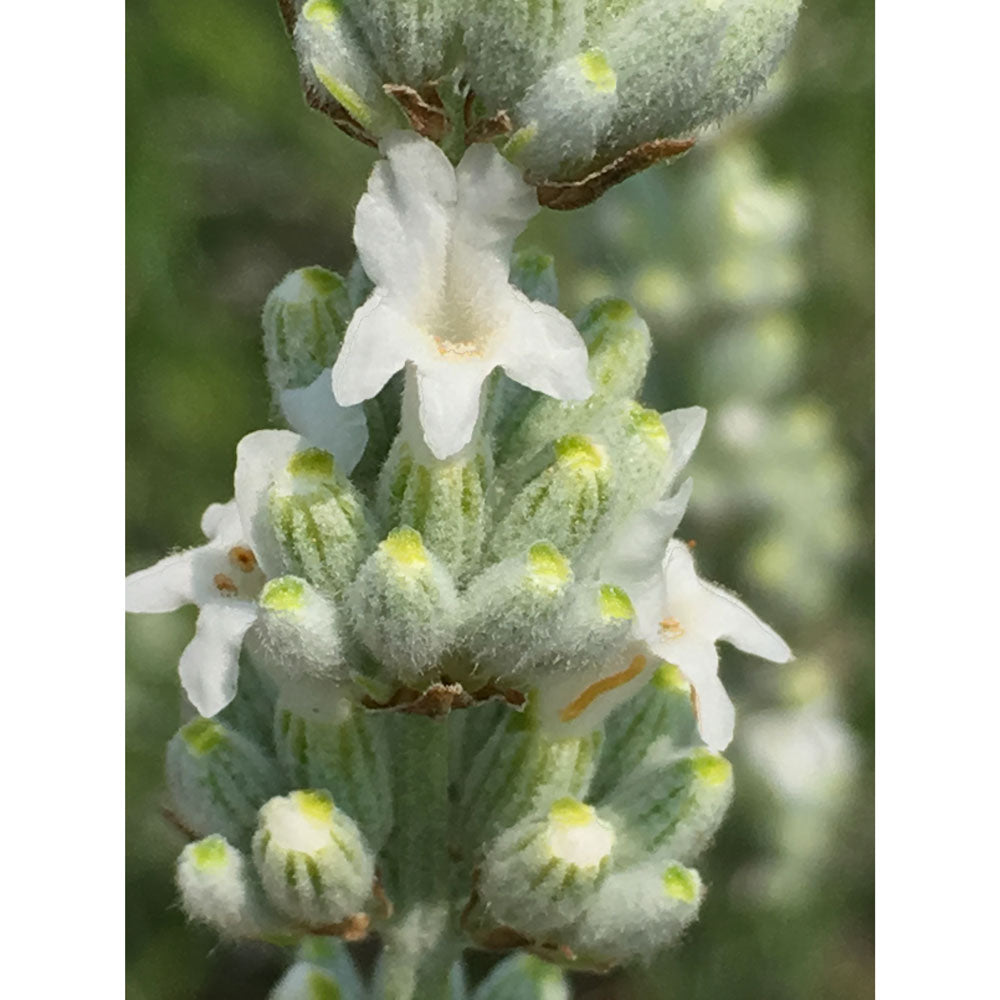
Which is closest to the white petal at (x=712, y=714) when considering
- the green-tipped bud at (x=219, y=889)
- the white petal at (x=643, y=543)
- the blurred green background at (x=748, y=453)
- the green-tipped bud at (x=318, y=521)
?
the white petal at (x=643, y=543)

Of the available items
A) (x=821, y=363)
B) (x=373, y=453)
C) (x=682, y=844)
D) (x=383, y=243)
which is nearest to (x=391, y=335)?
(x=383, y=243)

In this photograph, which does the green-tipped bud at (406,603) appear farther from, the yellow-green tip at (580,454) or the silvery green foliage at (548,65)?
the silvery green foliage at (548,65)

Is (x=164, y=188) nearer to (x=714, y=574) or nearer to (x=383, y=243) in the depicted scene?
(x=714, y=574)

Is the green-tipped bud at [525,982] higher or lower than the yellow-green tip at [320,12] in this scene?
lower

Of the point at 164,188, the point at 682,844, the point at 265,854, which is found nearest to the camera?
the point at 265,854

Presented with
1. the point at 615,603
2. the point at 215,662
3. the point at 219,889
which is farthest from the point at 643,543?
the point at 219,889
